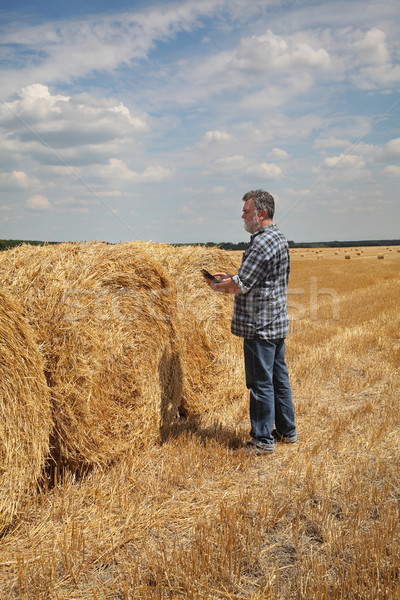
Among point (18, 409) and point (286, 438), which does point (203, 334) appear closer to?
point (286, 438)

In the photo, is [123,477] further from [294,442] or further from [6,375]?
[294,442]

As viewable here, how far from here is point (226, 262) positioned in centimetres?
700

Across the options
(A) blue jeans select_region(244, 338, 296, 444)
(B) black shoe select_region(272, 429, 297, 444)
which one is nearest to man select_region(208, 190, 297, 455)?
(A) blue jeans select_region(244, 338, 296, 444)

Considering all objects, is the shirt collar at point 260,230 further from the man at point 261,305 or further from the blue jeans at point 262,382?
the blue jeans at point 262,382

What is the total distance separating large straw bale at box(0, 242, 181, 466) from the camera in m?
4.19

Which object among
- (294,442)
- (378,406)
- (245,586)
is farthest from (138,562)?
(378,406)

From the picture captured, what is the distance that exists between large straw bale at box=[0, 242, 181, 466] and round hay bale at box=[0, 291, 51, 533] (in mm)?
241

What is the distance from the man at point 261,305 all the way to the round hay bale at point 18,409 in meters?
1.97

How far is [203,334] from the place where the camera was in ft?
21.5

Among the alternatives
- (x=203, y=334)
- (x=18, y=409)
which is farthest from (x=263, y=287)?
(x=18, y=409)

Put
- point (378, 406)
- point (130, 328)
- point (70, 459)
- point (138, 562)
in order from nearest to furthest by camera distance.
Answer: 1. point (138, 562)
2. point (70, 459)
3. point (130, 328)
4. point (378, 406)

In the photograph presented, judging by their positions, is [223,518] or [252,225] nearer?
[223,518]

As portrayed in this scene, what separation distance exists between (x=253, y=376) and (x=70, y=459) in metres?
2.06

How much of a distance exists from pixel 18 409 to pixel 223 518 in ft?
6.08
